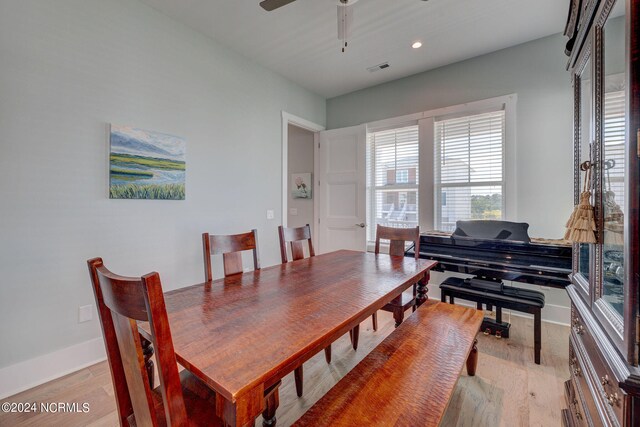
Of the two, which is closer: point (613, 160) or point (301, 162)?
point (613, 160)

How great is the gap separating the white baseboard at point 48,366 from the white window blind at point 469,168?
3.69 meters

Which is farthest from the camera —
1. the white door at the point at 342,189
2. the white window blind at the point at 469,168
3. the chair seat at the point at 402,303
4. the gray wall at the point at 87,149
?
the white door at the point at 342,189

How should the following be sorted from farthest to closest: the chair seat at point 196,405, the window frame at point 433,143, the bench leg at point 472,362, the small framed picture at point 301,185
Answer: the small framed picture at point 301,185 < the window frame at point 433,143 < the bench leg at point 472,362 < the chair seat at point 196,405

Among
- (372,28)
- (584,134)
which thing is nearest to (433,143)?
(372,28)

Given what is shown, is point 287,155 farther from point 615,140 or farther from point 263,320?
point 615,140

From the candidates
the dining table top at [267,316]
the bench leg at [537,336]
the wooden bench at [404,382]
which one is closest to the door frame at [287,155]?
the dining table top at [267,316]

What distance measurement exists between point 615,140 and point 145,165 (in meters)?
2.95

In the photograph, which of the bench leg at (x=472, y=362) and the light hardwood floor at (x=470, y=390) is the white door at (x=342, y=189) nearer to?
the light hardwood floor at (x=470, y=390)

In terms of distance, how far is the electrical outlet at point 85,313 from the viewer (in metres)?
2.14

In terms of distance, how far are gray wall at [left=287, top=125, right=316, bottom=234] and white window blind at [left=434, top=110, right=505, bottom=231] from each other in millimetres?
2088

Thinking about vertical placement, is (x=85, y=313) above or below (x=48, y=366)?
above

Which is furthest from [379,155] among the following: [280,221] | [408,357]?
[408,357]

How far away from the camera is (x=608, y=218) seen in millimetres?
1036

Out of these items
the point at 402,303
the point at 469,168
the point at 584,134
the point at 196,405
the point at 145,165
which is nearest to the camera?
the point at 196,405
